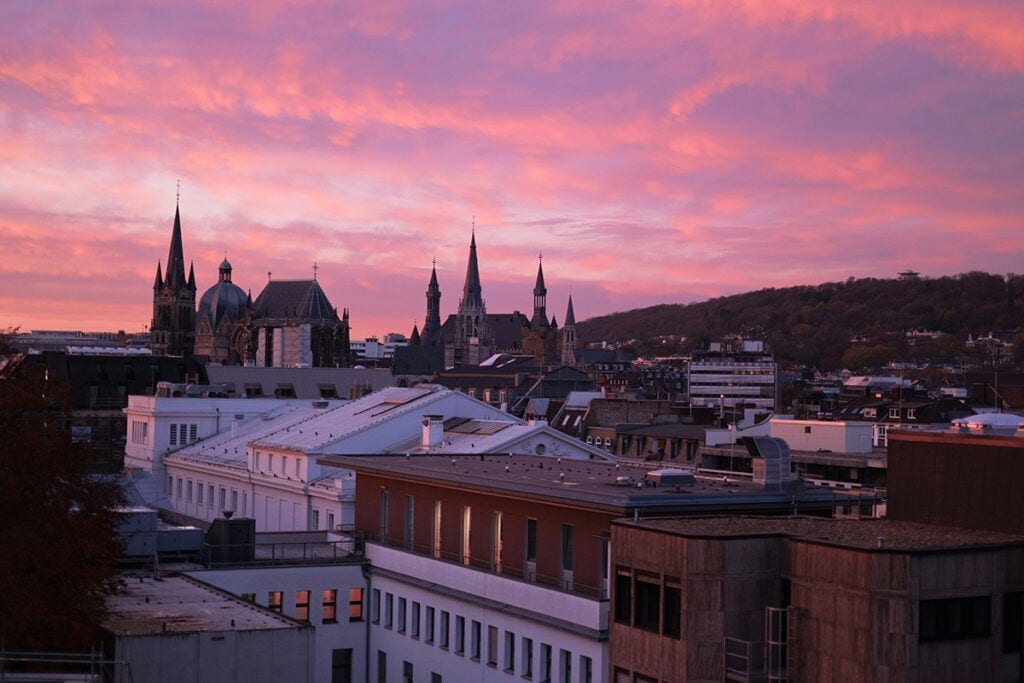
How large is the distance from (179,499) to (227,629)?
161ft

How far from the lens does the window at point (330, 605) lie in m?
41.5

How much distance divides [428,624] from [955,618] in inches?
761

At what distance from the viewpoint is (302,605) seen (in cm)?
4106

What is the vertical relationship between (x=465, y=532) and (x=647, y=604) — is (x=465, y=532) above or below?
below

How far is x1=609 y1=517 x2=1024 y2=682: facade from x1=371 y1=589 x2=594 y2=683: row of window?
6912 millimetres

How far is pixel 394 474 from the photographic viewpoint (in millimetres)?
41281

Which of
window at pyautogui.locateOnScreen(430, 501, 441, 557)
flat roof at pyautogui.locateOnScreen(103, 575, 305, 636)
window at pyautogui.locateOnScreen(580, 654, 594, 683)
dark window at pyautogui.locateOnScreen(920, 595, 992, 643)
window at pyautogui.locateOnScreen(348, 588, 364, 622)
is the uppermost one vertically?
dark window at pyautogui.locateOnScreen(920, 595, 992, 643)

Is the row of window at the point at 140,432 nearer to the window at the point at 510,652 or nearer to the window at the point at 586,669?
the window at the point at 510,652

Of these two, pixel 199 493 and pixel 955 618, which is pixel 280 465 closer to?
pixel 199 493

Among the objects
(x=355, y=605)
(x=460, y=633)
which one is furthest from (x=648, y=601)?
(x=355, y=605)

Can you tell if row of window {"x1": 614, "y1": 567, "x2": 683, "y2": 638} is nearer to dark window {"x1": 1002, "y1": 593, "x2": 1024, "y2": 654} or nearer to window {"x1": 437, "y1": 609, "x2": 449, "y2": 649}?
dark window {"x1": 1002, "y1": 593, "x2": 1024, "y2": 654}

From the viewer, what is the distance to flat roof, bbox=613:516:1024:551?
2266 centimetres

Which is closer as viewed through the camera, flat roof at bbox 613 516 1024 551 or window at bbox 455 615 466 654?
flat roof at bbox 613 516 1024 551

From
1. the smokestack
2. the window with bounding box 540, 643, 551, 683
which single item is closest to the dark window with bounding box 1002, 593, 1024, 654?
the window with bounding box 540, 643, 551, 683
